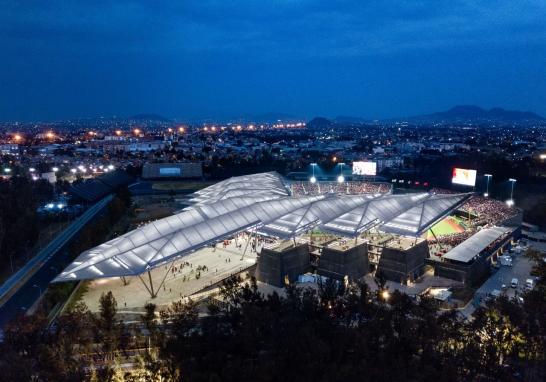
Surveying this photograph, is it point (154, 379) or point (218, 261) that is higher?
point (154, 379)

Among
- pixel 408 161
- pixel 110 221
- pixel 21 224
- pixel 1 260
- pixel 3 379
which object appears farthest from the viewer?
pixel 408 161

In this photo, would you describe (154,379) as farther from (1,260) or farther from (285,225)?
(1,260)

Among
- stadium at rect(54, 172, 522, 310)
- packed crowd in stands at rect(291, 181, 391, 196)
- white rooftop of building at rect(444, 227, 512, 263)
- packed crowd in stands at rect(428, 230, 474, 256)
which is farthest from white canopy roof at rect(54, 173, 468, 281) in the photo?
packed crowd in stands at rect(291, 181, 391, 196)

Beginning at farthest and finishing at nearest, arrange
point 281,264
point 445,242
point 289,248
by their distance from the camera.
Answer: point 445,242
point 289,248
point 281,264

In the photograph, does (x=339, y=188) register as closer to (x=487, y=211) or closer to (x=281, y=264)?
(x=487, y=211)

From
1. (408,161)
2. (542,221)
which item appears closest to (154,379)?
(542,221)

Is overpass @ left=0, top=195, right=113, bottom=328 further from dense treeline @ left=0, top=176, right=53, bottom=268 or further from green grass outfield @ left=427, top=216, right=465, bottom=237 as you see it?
green grass outfield @ left=427, top=216, right=465, bottom=237

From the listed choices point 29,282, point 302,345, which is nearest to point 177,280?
point 29,282
